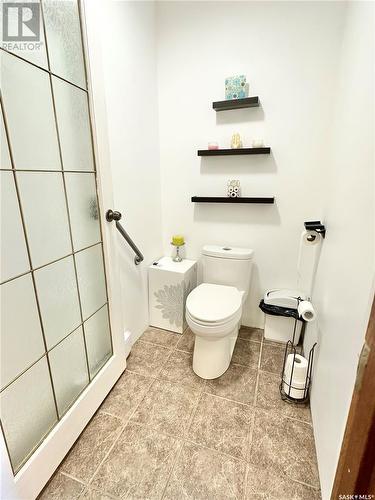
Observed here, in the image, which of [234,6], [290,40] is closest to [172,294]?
[290,40]

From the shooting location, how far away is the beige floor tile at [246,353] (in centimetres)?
172

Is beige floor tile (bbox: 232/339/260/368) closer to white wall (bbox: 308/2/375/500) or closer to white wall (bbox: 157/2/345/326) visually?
white wall (bbox: 157/2/345/326)

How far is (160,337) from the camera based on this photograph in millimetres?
1990

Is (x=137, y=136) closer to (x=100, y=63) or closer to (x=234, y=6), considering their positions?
(x=100, y=63)

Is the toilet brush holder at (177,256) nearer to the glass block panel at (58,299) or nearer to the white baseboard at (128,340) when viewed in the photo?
the white baseboard at (128,340)

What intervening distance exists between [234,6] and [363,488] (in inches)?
94.6

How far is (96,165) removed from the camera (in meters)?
1.21

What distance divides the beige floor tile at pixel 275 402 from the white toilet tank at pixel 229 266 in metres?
0.61

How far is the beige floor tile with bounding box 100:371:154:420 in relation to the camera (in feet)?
4.45

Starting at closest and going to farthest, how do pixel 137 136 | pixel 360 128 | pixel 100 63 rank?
pixel 360 128 → pixel 100 63 → pixel 137 136

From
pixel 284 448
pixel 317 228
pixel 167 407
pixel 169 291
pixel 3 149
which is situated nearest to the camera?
pixel 3 149

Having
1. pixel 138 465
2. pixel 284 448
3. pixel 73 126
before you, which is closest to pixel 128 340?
pixel 138 465

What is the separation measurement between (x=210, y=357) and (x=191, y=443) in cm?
46

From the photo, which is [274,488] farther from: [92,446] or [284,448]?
[92,446]
